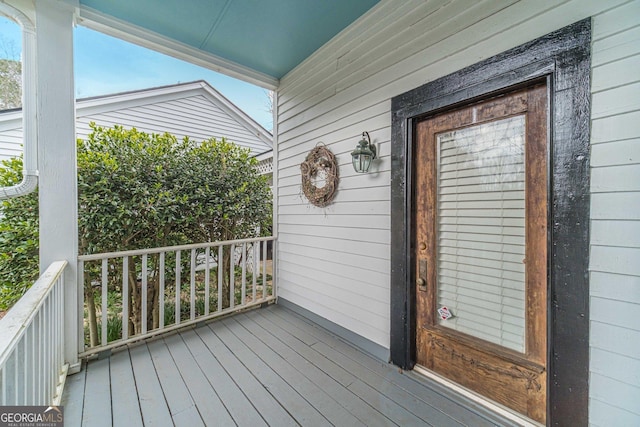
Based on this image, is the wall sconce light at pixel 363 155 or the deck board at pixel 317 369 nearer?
the deck board at pixel 317 369

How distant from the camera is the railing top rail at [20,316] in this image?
84 cm

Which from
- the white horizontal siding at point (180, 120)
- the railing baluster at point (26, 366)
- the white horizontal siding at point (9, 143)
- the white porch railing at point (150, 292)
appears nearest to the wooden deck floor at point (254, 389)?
the white porch railing at point (150, 292)

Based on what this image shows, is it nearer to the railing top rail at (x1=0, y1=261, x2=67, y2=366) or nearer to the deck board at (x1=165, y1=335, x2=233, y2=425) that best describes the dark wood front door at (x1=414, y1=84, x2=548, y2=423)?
the deck board at (x1=165, y1=335, x2=233, y2=425)

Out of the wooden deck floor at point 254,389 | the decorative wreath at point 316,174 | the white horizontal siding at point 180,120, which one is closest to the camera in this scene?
the wooden deck floor at point 254,389

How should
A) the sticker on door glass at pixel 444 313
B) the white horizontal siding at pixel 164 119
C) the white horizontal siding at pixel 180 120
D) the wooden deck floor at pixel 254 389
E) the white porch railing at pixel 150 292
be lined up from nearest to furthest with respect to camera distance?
the wooden deck floor at pixel 254 389, the sticker on door glass at pixel 444 313, the white porch railing at pixel 150 292, the white horizontal siding at pixel 164 119, the white horizontal siding at pixel 180 120

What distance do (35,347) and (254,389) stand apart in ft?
4.10

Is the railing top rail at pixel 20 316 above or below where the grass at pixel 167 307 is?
above

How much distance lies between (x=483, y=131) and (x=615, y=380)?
4.71 ft

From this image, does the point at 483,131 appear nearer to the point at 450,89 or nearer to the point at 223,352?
the point at 450,89

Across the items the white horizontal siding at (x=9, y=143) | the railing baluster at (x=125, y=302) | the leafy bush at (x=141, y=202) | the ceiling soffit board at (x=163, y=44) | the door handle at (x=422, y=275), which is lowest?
the railing baluster at (x=125, y=302)

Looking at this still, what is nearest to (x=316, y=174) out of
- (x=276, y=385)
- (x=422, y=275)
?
(x=422, y=275)

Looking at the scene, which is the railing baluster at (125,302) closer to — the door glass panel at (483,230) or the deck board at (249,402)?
the deck board at (249,402)

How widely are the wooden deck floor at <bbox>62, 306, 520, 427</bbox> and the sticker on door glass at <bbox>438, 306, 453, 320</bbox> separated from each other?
0.49m

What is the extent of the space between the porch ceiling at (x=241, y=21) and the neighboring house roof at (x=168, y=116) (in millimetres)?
2989
